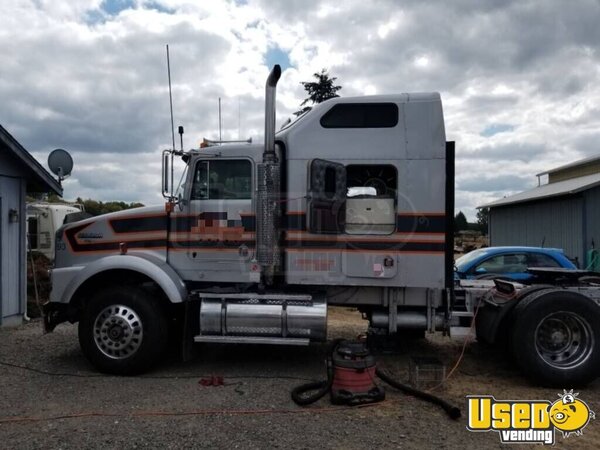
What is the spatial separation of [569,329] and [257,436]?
4.06 metres

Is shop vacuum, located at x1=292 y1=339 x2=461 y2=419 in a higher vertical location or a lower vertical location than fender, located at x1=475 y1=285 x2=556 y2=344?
lower

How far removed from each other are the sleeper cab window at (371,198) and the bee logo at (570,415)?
266cm

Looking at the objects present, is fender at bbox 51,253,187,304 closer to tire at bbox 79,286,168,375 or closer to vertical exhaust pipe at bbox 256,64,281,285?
tire at bbox 79,286,168,375

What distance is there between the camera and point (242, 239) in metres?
6.77

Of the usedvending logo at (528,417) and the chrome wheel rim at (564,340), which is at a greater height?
the chrome wheel rim at (564,340)

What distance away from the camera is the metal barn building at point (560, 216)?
18266mm

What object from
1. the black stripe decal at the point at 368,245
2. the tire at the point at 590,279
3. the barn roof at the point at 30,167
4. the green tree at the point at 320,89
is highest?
the green tree at the point at 320,89

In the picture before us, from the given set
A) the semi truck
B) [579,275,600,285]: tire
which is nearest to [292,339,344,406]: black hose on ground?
the semi truck

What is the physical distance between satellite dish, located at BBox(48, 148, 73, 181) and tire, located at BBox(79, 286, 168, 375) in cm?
512

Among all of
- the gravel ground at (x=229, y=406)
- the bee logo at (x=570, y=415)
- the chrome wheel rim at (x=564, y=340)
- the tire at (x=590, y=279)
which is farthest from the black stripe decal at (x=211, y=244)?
the tire at (x=590, y=279)

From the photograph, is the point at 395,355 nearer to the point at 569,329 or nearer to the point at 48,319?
the point at 569,329

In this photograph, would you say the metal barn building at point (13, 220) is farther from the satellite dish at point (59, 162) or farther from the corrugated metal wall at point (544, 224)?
the corrugated metal wall at point (544, 224)

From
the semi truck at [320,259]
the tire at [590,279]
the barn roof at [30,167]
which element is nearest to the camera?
the semi truck at [320,259]

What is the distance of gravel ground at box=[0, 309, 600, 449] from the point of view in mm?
4773
